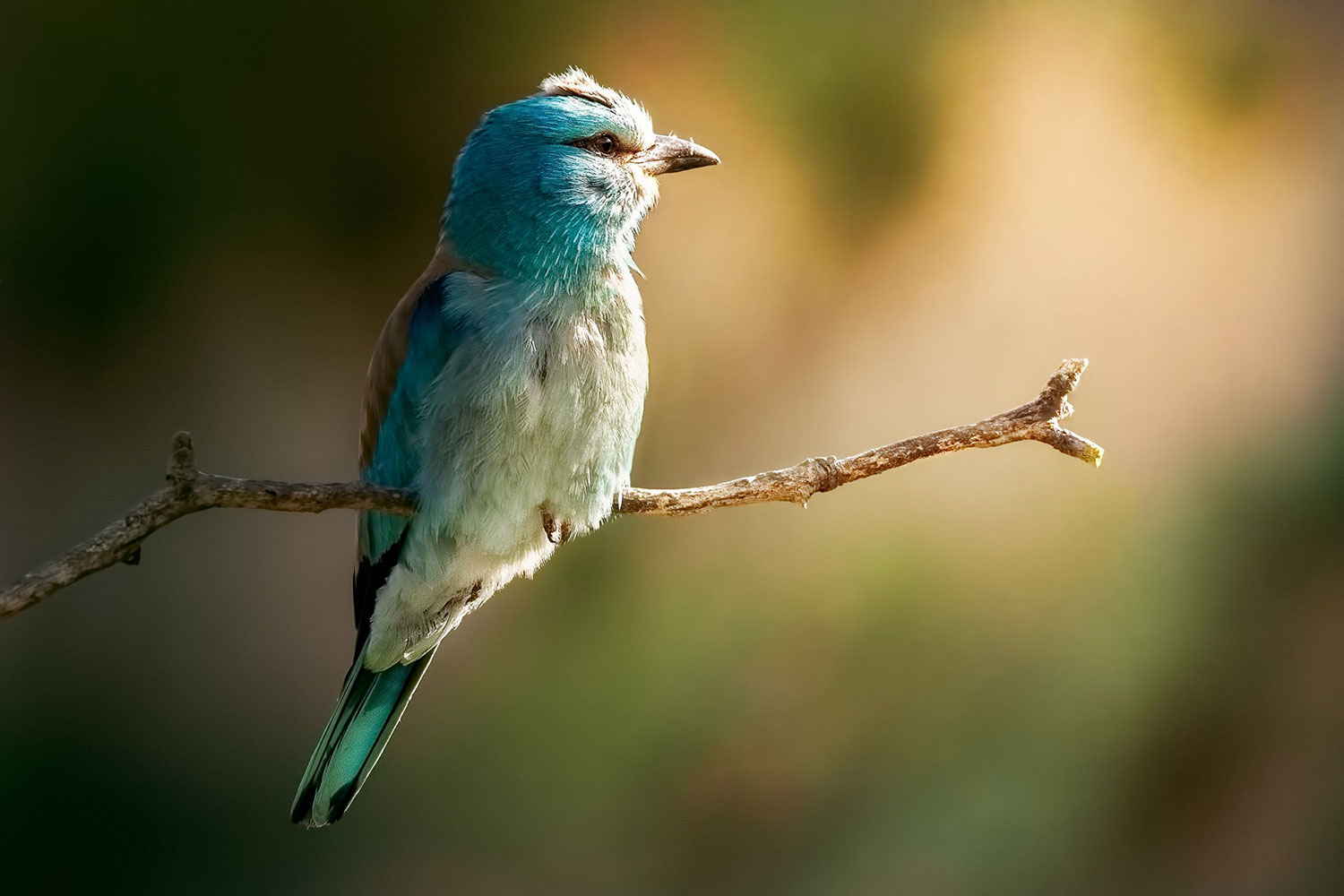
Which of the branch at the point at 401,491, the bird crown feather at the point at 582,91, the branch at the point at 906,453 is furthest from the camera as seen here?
the bird crown feather at the point at 582,91

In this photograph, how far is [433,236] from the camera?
267cm

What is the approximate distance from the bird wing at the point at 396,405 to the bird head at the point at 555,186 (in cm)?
8

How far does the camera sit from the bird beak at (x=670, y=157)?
1.74m

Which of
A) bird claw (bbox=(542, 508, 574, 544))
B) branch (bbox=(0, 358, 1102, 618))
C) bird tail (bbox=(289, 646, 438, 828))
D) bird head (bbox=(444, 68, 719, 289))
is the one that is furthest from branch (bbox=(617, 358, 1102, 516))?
bird tail (bbox=(289, 646, 438, 828))

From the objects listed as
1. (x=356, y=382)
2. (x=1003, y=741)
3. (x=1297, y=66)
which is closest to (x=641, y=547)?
(x=356, y=382)

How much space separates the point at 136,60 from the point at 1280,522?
2613mm

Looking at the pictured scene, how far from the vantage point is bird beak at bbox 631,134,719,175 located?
68.4 inches

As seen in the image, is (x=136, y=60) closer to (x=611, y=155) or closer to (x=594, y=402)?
(x=611, y=155)

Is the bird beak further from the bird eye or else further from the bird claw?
the bird claw

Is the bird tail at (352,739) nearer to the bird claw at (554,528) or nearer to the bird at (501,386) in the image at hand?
the bird at (501,386)

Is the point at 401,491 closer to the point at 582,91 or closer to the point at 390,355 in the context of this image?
the point at 390,355

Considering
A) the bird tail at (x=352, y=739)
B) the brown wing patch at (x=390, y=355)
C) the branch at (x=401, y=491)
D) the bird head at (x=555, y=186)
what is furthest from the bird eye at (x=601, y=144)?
the bird tail at (x=352, y=739)

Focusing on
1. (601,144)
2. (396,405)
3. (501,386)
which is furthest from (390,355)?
(601,144)

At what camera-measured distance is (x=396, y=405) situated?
167 cm
